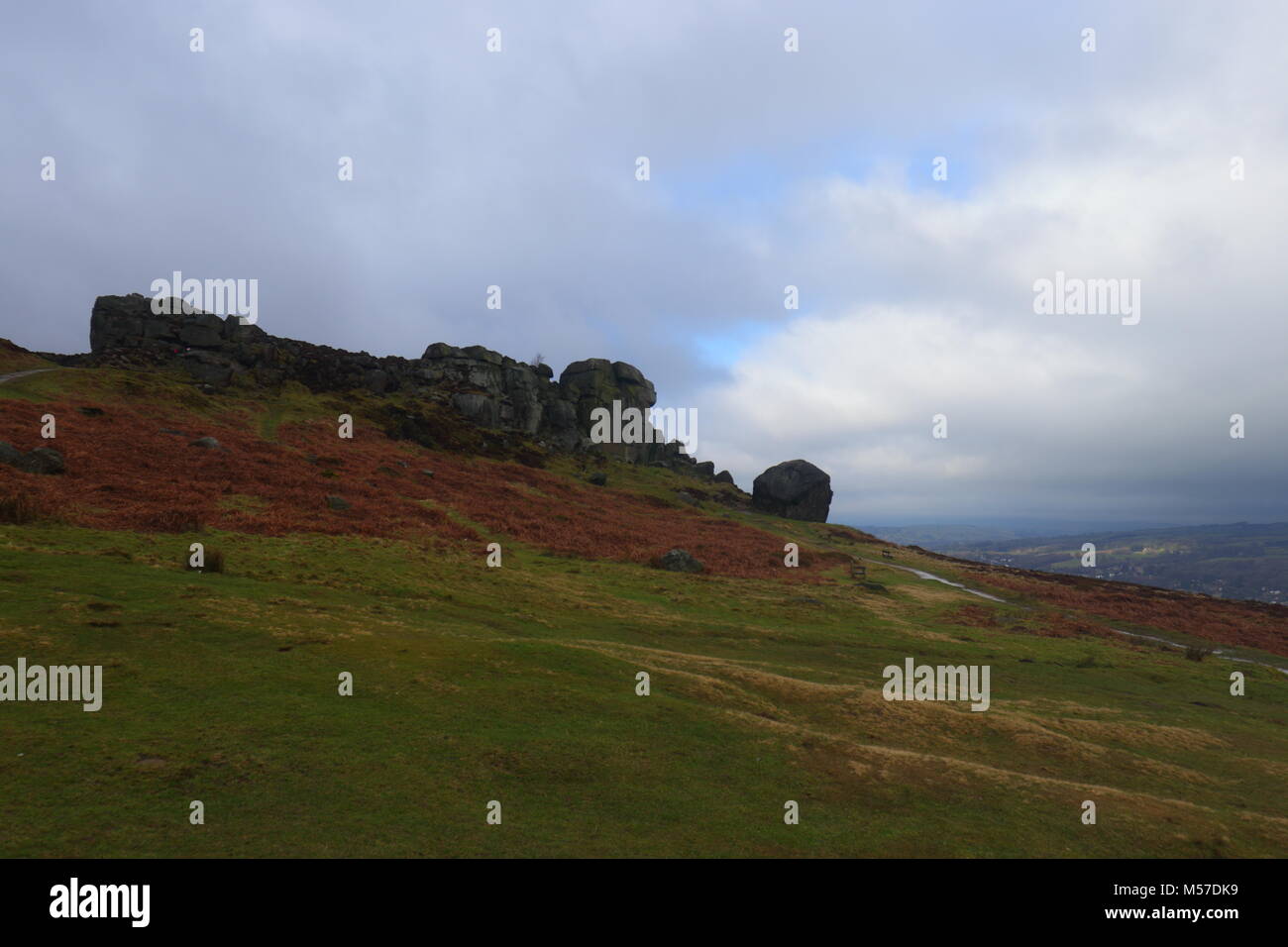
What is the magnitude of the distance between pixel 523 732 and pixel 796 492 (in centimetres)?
9797

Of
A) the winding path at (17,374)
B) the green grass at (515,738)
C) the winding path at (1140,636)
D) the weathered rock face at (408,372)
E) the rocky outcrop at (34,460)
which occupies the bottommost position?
the winding path at (1140,636)

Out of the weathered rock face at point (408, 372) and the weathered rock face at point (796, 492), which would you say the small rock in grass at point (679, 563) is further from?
the weathered rock face at point (796, 492)

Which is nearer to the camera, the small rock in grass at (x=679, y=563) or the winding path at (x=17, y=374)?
the small rock in grass at (x=679, y=563)

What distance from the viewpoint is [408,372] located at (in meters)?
103

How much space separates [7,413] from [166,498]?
18.4m

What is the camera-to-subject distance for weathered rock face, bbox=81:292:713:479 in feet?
253

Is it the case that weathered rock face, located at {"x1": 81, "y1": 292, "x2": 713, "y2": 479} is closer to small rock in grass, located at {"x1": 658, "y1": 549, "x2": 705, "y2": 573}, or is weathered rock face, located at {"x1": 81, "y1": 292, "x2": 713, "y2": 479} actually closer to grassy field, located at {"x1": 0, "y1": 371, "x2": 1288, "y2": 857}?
small rock in grass, located at {"x1": 658, "y1": 549, "x2": 705, "y2": 573}

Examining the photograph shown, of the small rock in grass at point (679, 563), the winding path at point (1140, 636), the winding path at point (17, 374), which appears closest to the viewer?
the winding path at point (1140, 636)

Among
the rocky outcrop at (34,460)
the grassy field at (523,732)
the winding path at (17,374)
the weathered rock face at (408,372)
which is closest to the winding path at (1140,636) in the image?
the grassy field at (523,732)

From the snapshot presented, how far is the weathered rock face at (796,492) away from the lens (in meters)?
107

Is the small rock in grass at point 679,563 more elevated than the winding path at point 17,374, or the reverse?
the winding path at point 17,374

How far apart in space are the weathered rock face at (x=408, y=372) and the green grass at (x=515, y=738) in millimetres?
55000

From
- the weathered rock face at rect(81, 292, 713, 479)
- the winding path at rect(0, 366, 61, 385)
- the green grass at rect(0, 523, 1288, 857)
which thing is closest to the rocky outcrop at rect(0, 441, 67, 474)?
the green grass at rect(0, 523, 1288, 857)
